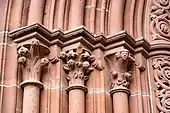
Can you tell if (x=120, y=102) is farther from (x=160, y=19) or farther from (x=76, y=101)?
(x=160, y=19)

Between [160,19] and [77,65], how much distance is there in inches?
32.3

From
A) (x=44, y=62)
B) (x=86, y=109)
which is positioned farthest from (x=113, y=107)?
(x=44, y=62)

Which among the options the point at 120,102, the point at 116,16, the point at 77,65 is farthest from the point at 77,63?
the point at 116,16

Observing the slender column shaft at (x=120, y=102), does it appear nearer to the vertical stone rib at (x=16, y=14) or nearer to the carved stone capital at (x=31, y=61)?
the carved stone capital at (x=31, y=61)

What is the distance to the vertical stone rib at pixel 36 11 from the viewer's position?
3.14m

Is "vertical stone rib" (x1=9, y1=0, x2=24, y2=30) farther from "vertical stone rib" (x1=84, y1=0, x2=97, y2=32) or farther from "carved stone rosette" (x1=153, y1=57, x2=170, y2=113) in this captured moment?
"carved stone rosette" (x1=153, y1=57, x2=170, y2=113)

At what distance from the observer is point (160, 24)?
3.49 meters

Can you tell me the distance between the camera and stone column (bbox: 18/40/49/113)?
9.53ft

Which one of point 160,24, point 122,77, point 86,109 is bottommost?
point 86,109

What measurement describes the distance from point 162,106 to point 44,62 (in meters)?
0.83

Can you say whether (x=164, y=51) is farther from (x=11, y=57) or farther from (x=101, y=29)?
(x=11, y=57)

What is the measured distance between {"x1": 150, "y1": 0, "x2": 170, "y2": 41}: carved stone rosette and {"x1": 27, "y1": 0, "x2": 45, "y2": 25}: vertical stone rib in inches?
31.8

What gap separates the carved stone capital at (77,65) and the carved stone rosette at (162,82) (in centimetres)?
48

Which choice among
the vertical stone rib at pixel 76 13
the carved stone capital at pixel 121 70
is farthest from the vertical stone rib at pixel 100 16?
the carved stone capital at pixel 121 70
